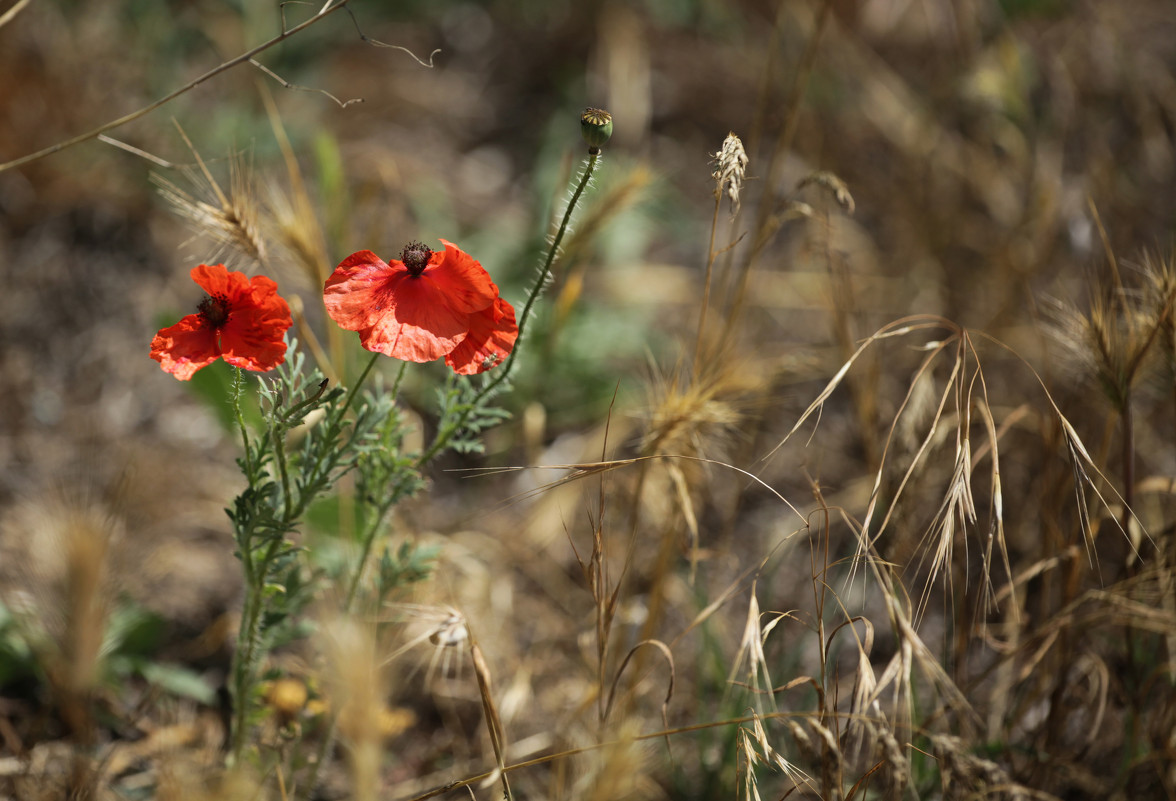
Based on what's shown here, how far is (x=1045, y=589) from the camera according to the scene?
1.46 meters

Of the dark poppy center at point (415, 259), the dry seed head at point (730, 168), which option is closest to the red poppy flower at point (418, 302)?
the dark poppy center at point (415, 259)

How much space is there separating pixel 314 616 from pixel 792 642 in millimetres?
1026

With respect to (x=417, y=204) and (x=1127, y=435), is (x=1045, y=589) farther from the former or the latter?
(x=417, y=204)

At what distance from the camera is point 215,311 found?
3.06ft

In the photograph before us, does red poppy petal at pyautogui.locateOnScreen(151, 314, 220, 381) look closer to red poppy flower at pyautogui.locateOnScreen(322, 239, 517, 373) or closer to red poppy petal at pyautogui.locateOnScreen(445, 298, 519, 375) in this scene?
red poppy flower at pyautogui.locateOnScreen(322, 239, 517, 373)

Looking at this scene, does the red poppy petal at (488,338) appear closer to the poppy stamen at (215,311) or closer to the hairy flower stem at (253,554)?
the hairy flower stem at (253,554)

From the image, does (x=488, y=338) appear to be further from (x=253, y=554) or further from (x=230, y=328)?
(x=253, y=554)

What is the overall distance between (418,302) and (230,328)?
20 centimetres

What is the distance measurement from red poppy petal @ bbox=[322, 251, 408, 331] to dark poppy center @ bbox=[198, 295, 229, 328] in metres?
0.11

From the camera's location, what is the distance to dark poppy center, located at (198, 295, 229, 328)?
0.93m

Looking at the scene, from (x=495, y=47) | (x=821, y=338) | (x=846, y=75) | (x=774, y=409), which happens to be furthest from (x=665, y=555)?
(x=495, y=47)

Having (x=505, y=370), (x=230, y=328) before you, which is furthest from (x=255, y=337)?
(x=505, y=370)

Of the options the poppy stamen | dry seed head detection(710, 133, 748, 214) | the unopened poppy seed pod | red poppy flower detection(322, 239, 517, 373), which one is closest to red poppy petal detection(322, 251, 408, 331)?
red poppy flower detection(322, 239, 517, 373)

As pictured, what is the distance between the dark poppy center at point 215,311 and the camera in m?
0.93
